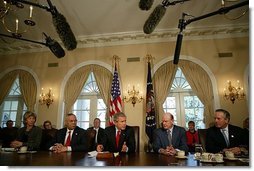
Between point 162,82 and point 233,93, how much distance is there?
68.5 inches

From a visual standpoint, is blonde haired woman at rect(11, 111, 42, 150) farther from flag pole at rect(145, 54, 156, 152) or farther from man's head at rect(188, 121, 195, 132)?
man's head at rect(188, 121, 195, 132)

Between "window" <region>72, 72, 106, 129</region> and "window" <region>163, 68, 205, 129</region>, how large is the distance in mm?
1833

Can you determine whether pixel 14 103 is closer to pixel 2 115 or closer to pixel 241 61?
pixel 2 115

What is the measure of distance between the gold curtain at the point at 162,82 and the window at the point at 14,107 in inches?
142

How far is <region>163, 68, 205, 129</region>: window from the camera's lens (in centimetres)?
503

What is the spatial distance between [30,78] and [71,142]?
3.72 m

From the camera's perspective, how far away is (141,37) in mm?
5363

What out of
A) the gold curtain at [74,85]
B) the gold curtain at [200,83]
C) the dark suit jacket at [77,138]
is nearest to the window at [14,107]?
the gold curtain at [74,85]

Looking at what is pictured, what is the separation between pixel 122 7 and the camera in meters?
4.24

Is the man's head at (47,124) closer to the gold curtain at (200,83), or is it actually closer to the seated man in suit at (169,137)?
the seated man in suit at (169,137)

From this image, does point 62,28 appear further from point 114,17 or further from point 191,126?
point 191,126

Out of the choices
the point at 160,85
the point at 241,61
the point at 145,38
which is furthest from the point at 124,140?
the point at 241,61

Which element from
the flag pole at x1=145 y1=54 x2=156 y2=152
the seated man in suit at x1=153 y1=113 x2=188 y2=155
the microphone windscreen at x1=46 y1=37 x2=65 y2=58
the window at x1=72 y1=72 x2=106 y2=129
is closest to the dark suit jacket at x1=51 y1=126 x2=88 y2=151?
the seated man in suit at x1=153 y1=113 x2=188 y2=155

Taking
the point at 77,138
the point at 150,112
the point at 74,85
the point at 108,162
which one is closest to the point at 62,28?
the point at 108,162
